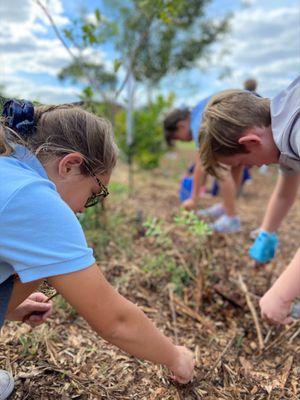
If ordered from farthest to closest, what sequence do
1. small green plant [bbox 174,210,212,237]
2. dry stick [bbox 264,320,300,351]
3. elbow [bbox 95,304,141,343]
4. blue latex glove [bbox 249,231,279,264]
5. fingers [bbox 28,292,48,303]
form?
blue latex glove [bbox 249,231,279,264] → small green plant [bbox 174,210,212,237] → dry stick [bbox 264,320,300,351] → fingers [bbox 28,292,48,303] → elbow [bbox 95,304,141,343]

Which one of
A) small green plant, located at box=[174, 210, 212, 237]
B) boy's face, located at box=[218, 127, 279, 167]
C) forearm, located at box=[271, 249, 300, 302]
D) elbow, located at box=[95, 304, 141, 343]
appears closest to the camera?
elbow, located at box=[95, 304, 141, 343]

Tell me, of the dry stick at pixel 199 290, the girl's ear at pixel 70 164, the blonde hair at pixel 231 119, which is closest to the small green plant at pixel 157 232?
the dry stick at pixel 199 290

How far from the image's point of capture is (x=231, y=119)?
1.61 meters

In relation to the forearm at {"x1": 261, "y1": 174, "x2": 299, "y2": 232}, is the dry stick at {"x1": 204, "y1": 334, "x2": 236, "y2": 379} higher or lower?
lower

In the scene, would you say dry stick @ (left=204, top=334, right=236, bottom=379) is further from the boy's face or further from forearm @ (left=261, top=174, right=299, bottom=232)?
the boy's face

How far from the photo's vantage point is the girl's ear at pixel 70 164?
1032 mm

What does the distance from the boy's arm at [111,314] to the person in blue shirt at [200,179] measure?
161cm

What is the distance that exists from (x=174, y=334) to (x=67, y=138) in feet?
3.69

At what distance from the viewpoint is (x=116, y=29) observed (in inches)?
112

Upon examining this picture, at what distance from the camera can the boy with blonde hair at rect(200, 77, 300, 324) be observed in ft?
4.68

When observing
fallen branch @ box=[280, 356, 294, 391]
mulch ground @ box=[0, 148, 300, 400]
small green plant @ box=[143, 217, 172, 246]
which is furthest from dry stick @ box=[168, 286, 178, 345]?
fallen branch @ box=[280, 356, 294, 391]

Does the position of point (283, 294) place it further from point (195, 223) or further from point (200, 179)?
point (200, 179)

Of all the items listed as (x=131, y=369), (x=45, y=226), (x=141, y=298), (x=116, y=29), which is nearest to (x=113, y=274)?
(x=141, y=298)

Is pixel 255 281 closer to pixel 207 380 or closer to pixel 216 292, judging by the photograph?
pixel 216 292
